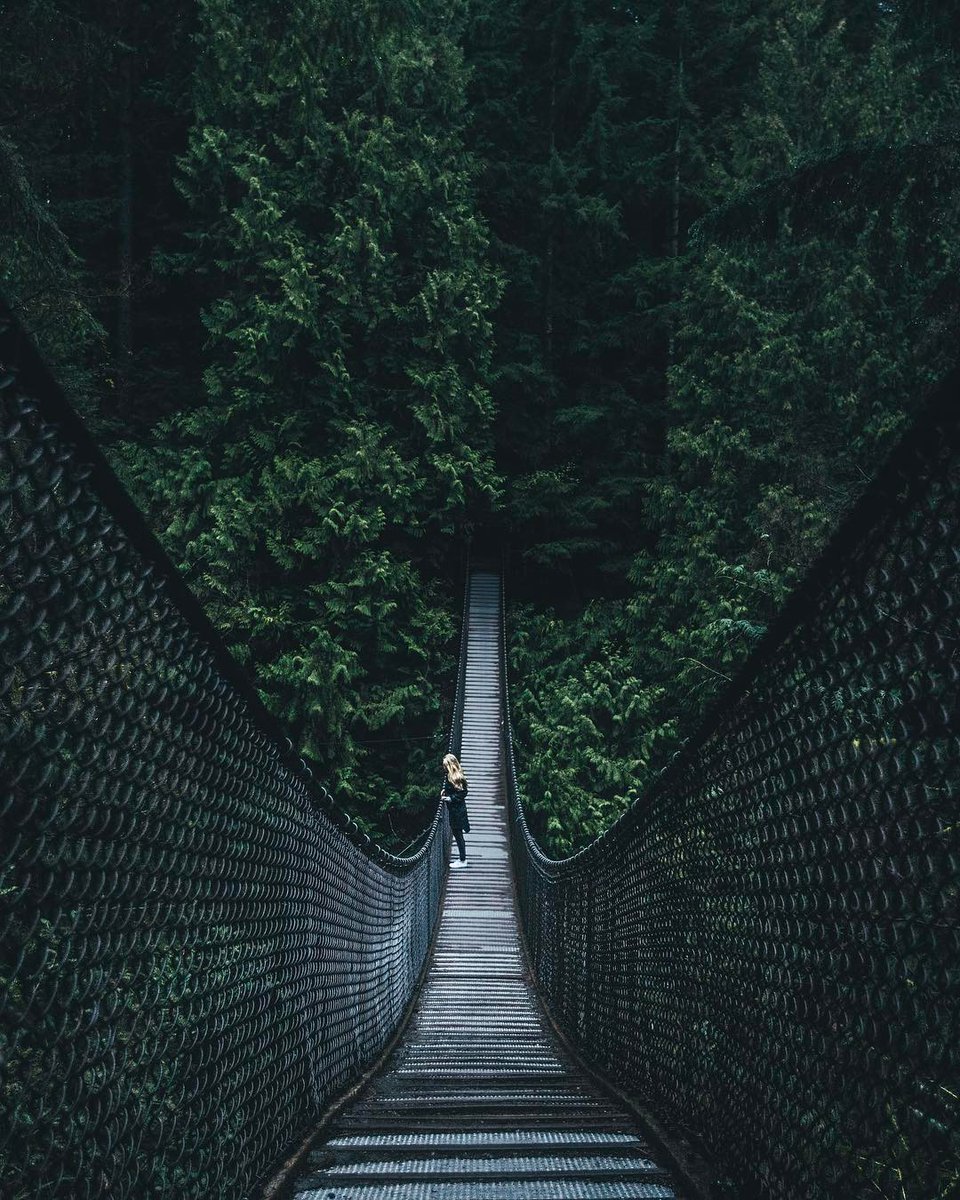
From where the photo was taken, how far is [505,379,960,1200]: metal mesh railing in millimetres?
1339

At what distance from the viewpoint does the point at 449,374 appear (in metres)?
16.3

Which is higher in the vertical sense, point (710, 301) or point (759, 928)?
point (710, 301)

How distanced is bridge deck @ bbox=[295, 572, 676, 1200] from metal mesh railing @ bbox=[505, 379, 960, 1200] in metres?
0.29

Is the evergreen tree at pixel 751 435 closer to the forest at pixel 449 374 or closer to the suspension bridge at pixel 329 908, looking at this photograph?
the forest at pixel 449 374

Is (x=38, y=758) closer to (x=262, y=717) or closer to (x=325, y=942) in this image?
(x=262, y=717)

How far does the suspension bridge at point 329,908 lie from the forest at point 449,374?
8.58m

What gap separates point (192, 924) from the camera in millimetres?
1915

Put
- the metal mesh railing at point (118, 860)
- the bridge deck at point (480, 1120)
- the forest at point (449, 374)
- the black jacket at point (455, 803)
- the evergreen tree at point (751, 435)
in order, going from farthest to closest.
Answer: the forest at point (449, 374), the evergreen tree at point (751, 435), the black jacket at point (455, 803), the bridge deck at point (480, 1120), the metal mesh railing at point (118, 860)

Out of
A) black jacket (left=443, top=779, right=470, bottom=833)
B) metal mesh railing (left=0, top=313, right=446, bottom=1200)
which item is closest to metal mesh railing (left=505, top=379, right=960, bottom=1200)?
metal mesh railing (left=0, top=313, right=446, bottom=1200)

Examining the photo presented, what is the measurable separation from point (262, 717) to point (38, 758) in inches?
43.8

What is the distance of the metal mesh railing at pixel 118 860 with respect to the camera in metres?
1.21

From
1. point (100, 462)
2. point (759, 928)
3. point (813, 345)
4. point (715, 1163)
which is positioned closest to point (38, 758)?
point (100, 462)

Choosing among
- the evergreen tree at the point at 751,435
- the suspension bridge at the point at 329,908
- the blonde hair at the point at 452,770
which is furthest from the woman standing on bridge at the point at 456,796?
the suspension bridge at the point at 329,908

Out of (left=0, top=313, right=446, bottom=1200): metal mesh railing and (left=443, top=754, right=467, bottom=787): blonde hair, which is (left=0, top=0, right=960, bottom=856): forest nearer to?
(left=443, top=754, right=467, bottom=787): blonde hair
